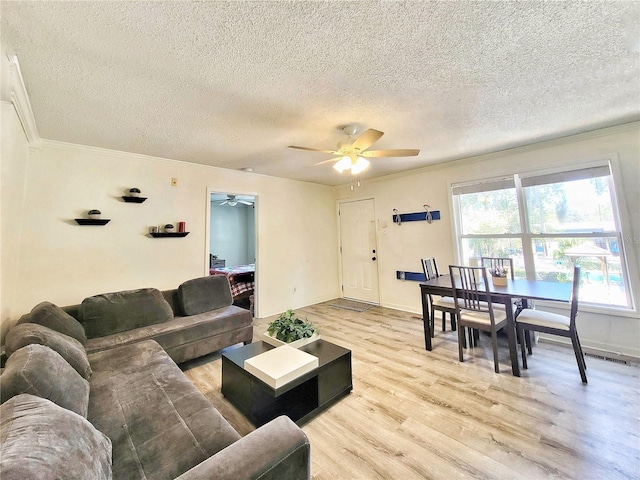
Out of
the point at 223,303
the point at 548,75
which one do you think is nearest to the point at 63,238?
the point at 223,303

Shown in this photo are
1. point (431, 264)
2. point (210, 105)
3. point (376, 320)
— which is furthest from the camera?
point (376, 320)

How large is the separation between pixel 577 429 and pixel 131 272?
176 inches

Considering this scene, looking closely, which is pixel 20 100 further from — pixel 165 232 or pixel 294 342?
pixel 294 342

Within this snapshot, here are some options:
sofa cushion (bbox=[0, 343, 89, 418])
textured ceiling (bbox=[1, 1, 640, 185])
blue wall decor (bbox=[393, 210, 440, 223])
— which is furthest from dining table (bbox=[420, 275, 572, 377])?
sofa cushion (bbox=[0, 343, 89, 418])

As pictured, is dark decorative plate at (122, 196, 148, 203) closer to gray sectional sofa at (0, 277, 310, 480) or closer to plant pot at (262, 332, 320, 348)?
gray sectional sofa at (0, 277, 310, 480)

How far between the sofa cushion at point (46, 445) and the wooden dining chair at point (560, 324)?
10.4 feet

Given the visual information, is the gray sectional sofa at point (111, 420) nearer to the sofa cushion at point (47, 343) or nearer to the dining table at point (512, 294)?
the sofa cushion at point (47, 343)

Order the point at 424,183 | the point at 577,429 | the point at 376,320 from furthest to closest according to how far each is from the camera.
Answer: the point at 424,183 → the point at 376,320 → the point at 577,429

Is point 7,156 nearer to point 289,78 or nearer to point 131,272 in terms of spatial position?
point 131,272

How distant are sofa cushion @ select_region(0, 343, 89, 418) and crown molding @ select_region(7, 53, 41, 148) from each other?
5.70 feet

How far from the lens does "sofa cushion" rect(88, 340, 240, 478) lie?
1014 mm

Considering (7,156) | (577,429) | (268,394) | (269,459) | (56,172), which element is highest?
(56,172)

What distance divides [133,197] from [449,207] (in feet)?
14.6

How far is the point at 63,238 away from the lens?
2.74 meters
